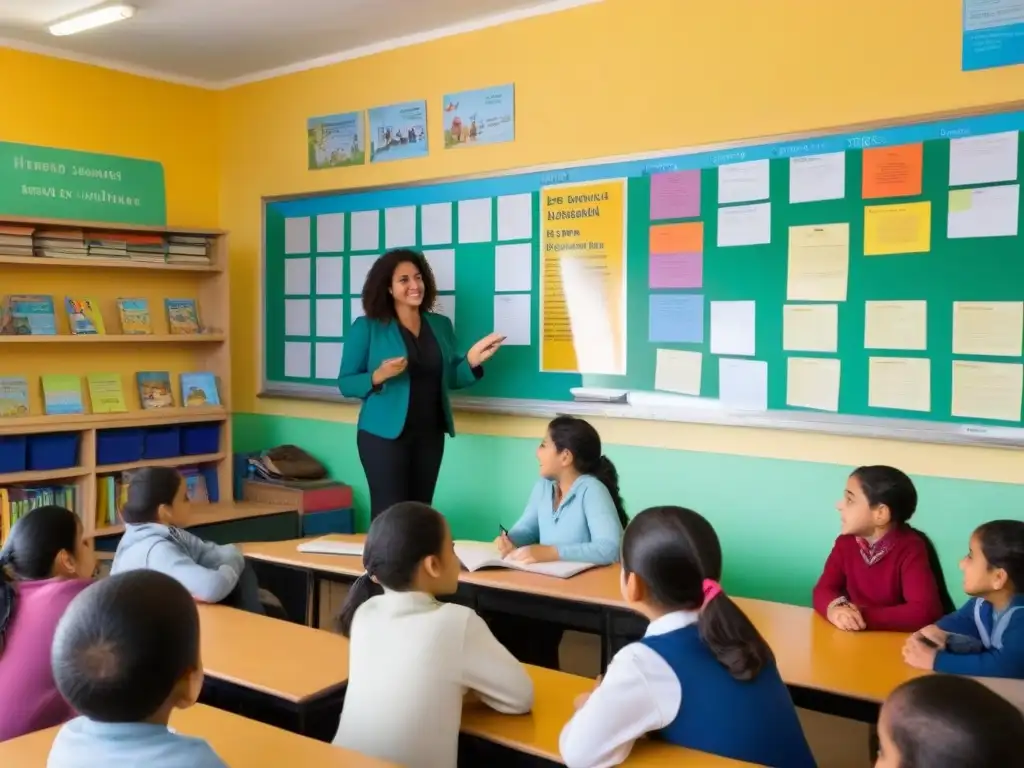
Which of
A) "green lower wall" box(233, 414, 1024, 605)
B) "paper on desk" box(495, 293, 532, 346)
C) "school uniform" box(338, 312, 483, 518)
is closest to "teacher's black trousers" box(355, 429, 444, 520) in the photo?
"school uniform" box(338, 312, 483, 518)

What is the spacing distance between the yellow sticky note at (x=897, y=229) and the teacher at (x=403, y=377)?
5.24 feet

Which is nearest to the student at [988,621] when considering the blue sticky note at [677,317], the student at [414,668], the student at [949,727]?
the student at [414,668]

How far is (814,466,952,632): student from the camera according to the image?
244 centimetres

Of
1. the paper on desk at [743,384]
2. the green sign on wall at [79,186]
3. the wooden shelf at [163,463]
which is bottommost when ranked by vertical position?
the wooden shelf at [163,463]

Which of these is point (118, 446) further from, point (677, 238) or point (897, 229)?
point (897, 229)

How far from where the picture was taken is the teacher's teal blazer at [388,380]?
418 cm

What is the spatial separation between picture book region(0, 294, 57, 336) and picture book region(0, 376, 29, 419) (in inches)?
9.1

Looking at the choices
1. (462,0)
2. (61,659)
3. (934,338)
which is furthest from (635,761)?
(462,0)

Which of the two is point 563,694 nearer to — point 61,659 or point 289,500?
point 61,659

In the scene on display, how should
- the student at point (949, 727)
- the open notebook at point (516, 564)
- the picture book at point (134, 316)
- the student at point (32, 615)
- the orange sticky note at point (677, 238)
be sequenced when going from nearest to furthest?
1. the student at point (949, 727)
2. the student at point (32, 615)
3. the open notebook at point (516, 564)
4. the orange sticky note at point (677, 238)
5. the picture book at point (134, 316)

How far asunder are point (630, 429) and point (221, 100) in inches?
130

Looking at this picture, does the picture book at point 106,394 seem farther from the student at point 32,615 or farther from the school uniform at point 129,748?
the school uniform at point 129,748

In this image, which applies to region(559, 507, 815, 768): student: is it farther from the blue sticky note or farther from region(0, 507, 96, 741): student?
the blue sticky note

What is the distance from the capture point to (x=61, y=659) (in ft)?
4.27
